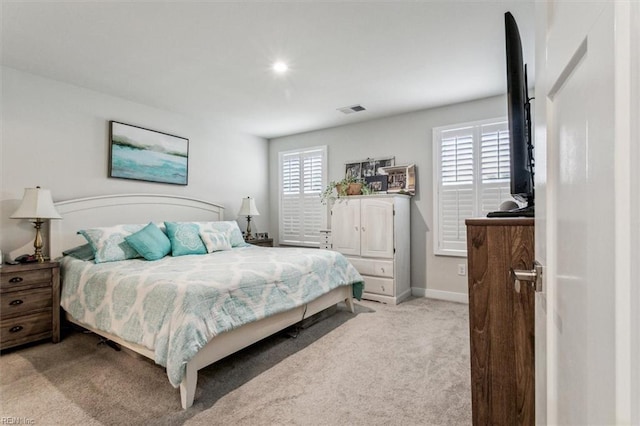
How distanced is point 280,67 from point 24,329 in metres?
3.08

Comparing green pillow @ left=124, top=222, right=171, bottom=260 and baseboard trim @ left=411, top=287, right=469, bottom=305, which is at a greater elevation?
green pillow @ left=124, top=222, right=171, bottom=260

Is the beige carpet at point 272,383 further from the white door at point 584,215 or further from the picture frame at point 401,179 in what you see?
the picture frame at point 401,179

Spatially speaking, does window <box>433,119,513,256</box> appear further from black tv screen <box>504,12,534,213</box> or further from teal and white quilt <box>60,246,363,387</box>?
black tv screen <box>504,12,534,213</box>

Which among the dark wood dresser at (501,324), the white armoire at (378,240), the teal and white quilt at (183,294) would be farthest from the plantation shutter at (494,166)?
the dark wood dresser at (501,324)

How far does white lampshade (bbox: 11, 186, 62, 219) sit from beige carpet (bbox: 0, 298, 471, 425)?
110cm

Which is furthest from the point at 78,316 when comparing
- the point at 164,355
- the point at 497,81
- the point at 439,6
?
the point at 497,81

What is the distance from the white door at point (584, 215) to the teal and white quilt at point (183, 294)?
5.54ft

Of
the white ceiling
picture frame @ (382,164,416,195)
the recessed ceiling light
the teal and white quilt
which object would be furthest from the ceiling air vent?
the teal and white quilt

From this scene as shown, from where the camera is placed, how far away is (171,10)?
216cm

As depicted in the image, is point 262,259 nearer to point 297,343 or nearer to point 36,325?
point 297,343

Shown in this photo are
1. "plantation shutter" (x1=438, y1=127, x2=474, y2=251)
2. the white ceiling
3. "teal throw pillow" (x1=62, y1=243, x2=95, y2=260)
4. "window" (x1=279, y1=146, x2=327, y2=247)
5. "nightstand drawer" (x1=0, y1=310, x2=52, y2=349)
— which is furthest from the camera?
"window" (x1=279, y1=146, x2=327, y2=247)

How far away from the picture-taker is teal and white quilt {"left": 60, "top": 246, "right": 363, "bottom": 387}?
72.9 inches

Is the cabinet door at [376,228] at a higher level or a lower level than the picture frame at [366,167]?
lower

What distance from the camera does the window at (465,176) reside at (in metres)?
3.72
